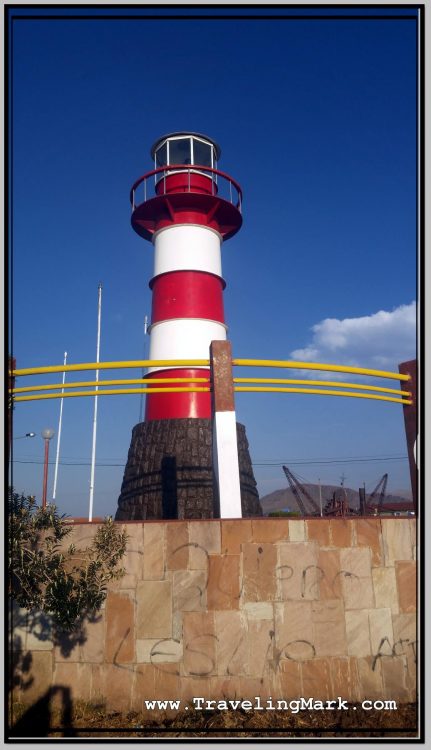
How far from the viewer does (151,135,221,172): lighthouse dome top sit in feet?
59.8

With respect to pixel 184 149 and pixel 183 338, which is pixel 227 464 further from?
pixel 184 149

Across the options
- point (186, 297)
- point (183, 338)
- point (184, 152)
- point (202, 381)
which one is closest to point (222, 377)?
point (202, 381)

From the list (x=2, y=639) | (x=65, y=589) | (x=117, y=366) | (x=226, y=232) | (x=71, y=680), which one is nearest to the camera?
(x=2, y=639)

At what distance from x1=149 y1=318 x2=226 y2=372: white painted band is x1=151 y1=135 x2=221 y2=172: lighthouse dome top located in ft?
20.7

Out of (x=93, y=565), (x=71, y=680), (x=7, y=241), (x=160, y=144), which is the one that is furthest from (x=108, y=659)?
(x=160, y=144)

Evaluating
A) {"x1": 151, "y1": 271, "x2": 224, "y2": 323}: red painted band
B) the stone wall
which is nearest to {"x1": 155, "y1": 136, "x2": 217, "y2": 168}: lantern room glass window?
{"x1": 151, "y1": 271, "x2": 224, "y2": 323}: red painted band

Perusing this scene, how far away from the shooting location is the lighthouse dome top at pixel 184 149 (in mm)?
18234

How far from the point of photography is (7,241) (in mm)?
6348

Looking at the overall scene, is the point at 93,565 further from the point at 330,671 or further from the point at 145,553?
the point at 330,671

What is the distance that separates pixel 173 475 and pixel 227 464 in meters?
5.83

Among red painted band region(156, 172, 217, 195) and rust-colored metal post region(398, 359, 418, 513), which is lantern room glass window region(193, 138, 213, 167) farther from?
rust-colored metal post region(398, 359, 418, 513)

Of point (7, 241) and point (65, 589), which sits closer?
point (7, 241)

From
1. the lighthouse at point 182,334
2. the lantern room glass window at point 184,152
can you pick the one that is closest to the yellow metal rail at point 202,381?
the lighthouse at point 182,334

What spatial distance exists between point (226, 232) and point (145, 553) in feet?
41.2
